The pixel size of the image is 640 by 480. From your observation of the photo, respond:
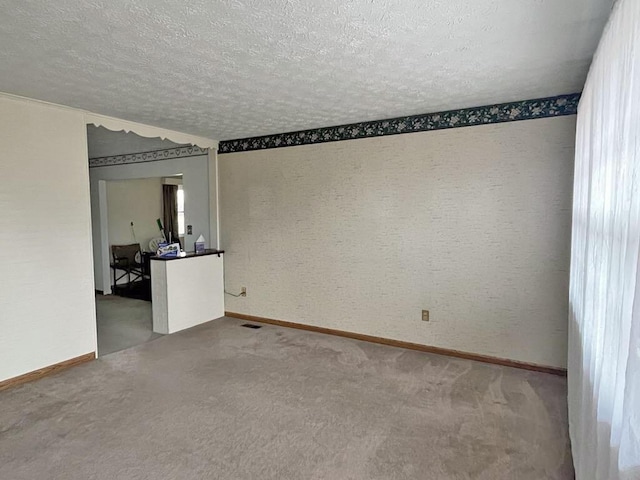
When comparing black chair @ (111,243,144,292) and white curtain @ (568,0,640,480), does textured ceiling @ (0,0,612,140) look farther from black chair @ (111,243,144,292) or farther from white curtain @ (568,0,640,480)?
black chair @ (111,243,144,292)

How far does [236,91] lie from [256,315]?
3007 millimetres

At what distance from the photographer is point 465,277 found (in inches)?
151

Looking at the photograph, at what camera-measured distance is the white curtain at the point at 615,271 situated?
3.07 ft

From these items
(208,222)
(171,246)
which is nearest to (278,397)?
(171,246)

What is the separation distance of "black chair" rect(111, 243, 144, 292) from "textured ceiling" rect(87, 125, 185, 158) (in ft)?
5.72

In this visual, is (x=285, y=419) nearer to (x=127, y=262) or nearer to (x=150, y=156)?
(x=150, y=156)

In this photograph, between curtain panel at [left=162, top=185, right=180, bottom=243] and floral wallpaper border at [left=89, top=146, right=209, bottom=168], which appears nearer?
floral wallpaper border at [left=89, top=146, right=209, bottom=168]

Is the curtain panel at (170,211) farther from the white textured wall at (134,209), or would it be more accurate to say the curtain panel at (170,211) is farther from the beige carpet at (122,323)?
the beige carpet at (122,323)

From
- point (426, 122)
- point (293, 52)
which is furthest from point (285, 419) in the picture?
point (426, 122)

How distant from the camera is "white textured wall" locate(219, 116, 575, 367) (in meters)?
3.49

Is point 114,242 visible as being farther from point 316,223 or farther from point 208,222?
point 316,223

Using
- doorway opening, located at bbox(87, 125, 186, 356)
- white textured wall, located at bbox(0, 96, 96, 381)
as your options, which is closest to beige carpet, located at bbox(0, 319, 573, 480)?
white textured wall, located at bbox(0, 96, 96, 381)

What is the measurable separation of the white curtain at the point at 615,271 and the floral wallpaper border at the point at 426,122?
176 cm

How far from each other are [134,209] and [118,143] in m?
2.26
